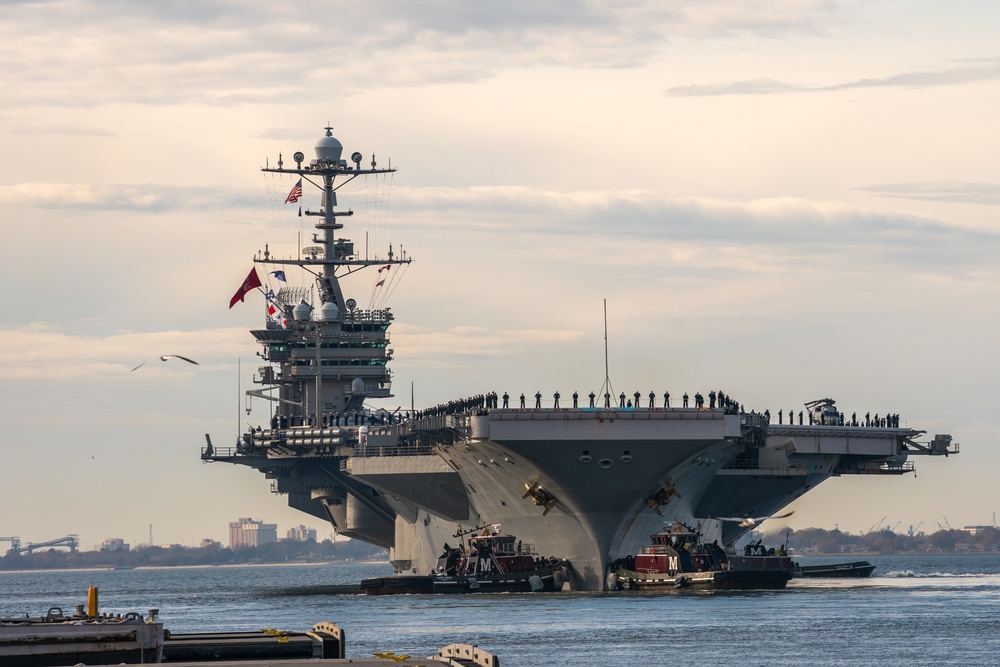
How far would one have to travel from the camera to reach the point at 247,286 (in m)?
71.1

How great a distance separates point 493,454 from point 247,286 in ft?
69.7

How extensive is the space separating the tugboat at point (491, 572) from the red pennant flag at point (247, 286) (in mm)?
15054

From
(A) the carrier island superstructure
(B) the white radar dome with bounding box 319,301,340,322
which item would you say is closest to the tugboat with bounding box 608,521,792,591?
(A) the carrier island superstructure

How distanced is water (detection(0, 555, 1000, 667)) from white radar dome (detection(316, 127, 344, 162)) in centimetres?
2574

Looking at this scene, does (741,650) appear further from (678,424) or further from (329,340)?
(329,340)

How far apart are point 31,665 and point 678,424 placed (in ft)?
112

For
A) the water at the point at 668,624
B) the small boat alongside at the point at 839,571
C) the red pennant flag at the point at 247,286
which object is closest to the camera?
the water at the point at 668,624

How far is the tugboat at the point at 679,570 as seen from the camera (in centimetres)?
5494

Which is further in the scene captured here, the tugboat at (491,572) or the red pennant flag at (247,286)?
the red pennant flag at (247,286)

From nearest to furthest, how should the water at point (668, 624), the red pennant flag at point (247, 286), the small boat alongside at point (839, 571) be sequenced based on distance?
1. the water at point (668, 624)
2. the red pennant flag at point (247, 286)
3. the small boat alongside at point (839, 571)

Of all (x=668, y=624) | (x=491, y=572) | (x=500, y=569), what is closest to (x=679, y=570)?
(x=500, y=569)

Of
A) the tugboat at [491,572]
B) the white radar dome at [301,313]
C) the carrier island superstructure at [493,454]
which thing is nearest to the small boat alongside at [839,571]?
the carrier island superstructure at [493,454]

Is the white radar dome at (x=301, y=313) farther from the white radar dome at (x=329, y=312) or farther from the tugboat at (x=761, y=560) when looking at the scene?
the tugboat at (x=761, y=560)

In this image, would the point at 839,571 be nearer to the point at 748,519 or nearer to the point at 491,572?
the point at 748,519
